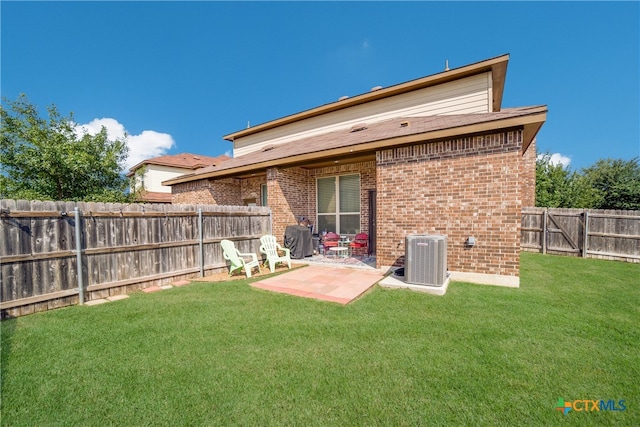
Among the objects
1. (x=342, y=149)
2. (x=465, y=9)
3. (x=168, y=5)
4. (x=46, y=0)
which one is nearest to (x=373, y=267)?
(x=342, y=149)

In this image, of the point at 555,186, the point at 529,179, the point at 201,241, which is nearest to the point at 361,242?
the point at 201,241

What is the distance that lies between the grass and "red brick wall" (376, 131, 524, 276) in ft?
3.59

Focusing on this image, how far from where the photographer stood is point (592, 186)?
55.1 ft

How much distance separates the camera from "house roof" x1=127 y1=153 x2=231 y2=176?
21.1 m

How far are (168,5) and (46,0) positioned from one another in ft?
10.1

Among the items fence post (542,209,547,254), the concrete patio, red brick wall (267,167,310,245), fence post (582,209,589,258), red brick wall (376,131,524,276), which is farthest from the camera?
fence post (542,209,547,254)

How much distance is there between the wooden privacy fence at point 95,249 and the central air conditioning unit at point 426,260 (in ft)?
15.6

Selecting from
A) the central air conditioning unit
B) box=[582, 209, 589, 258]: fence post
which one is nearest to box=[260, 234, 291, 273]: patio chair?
the central air conditioning unit

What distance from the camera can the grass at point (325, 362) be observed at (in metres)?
1.86

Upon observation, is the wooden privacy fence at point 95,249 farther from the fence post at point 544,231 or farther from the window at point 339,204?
the fence post at point 544,231

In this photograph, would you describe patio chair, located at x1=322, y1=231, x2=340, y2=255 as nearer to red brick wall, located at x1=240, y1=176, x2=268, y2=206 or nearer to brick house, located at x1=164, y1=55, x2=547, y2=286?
brick house, located at x1=164, y1=55, x2=547, y2=286

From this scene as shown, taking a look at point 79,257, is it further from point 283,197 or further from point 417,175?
point 417,175

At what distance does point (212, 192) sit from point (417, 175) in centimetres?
843

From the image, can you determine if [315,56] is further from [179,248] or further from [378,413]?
[378,413]
